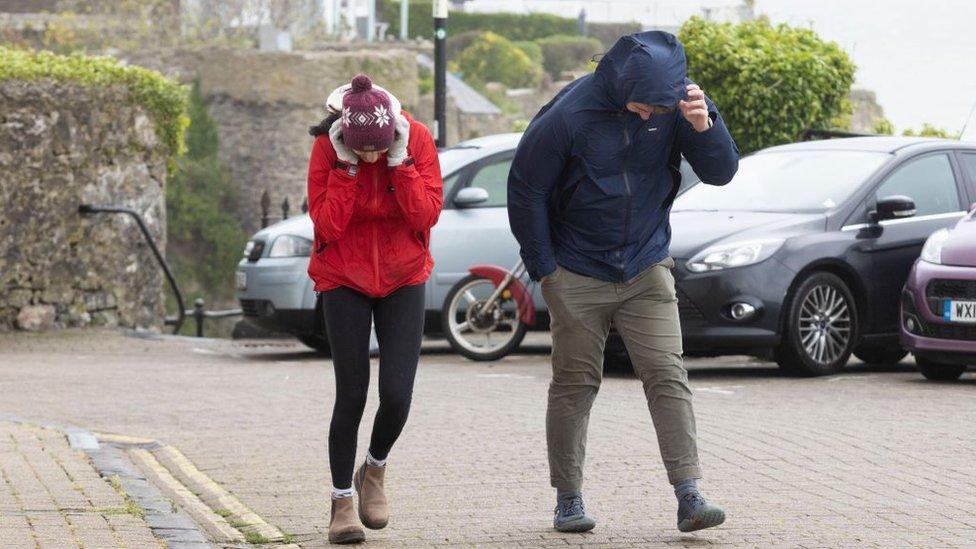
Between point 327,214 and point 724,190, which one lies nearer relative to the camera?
point 327,214

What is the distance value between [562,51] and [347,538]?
242 ft

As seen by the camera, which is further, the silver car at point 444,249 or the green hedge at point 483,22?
the green hedge at point 483,22

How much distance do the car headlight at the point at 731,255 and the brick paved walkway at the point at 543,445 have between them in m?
0.78

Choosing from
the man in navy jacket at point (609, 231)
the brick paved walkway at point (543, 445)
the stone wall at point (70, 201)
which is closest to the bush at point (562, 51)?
the stone wall at point (70, 201)

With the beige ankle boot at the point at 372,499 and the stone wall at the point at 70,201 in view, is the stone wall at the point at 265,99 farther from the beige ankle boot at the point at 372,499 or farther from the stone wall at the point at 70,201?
the beige ankle boot at the point at 372,499

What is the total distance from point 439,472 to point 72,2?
1812 inches

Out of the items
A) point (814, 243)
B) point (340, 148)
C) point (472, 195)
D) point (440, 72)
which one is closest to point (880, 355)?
point (814, 243)

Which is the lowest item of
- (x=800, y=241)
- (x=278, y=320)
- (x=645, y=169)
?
(x=278, y=320)

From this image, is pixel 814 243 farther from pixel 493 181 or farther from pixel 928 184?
pixel 493 181

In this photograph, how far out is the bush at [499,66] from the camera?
237 feet

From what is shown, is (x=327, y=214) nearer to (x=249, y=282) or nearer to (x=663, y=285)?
(x=663, y=285)

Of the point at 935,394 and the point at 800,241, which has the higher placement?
the point at 800,241

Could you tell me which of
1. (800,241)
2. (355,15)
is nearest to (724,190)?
(800,241)

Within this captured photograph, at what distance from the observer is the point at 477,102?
53.4 meters
